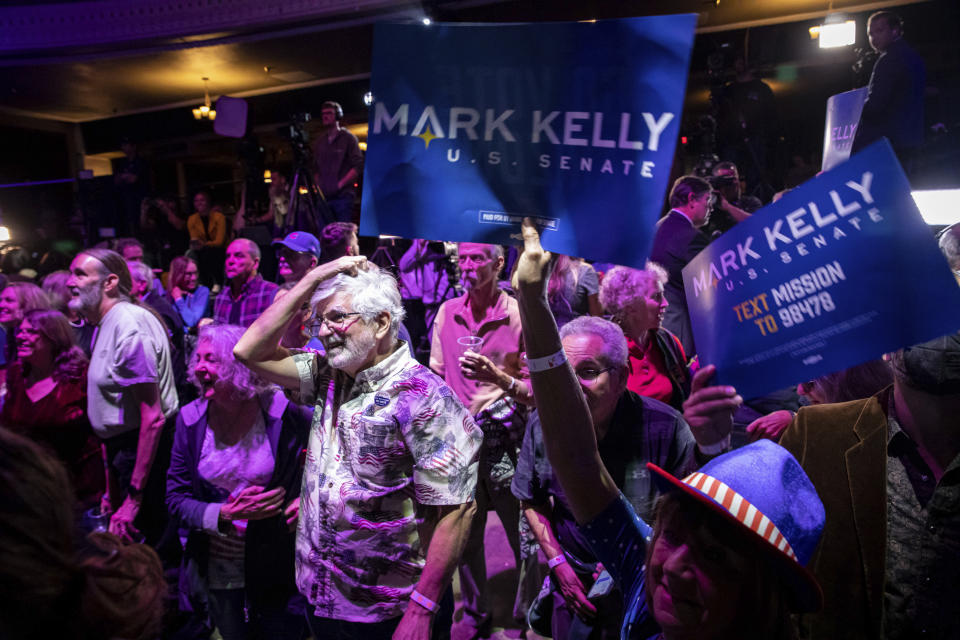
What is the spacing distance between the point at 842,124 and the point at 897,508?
1737 millimetres

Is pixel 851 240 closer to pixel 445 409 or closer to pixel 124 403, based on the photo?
pixel 445 409

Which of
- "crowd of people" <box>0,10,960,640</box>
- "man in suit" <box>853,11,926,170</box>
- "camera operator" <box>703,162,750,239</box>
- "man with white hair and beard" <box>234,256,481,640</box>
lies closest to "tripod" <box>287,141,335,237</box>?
"crowd of people" <box>0,10,960,640</box>

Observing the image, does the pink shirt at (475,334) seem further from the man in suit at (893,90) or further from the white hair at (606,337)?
the man in suit at (893,90)

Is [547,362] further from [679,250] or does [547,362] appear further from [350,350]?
[679,250]

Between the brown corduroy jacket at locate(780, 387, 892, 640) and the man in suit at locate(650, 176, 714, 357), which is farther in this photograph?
the man in suit at locate(650, 176, 714, 357)

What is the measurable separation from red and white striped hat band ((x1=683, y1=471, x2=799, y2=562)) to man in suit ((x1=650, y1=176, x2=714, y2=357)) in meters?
2.67

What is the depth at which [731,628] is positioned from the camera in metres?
1.14

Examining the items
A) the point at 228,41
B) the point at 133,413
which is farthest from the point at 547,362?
the point at 228,41

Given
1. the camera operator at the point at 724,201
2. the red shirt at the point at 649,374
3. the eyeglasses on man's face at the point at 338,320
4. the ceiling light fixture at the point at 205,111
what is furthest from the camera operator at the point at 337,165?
the ceiling light fixture at the point at 205,111

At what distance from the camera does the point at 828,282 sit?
4.26 feet

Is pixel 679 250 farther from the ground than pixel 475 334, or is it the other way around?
pixel 679 250

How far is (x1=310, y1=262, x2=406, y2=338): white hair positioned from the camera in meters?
2.18

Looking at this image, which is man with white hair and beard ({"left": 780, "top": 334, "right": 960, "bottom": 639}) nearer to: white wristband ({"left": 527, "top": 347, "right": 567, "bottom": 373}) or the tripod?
white wristband ({"left": 527, "top": 347, "right": 567, "bottom": 373})

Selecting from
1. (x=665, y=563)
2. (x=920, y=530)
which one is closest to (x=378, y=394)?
(x=665, y=563)
